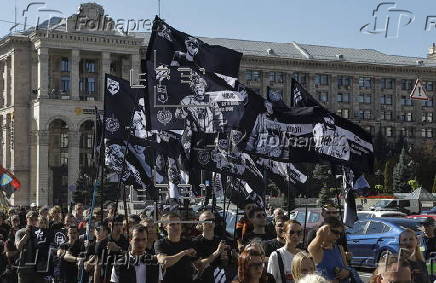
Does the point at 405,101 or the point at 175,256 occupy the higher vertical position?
the point at 405,101

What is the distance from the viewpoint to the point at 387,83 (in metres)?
107

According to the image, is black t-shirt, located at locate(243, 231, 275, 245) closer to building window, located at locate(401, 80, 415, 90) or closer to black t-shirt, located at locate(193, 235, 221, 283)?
black t-shirt, located at locate(193, 235, 221, 283)

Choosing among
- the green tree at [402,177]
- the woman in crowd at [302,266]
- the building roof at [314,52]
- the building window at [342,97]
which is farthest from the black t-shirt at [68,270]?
the building window at [342,97]

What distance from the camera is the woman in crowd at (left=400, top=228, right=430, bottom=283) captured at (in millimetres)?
7926

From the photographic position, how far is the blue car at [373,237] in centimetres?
1909

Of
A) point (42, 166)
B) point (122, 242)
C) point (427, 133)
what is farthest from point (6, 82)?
point (122, 242)

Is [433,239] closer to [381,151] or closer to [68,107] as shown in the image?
[68,107]

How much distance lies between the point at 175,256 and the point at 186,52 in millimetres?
3032

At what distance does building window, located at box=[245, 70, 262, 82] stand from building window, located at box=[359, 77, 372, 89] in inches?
533

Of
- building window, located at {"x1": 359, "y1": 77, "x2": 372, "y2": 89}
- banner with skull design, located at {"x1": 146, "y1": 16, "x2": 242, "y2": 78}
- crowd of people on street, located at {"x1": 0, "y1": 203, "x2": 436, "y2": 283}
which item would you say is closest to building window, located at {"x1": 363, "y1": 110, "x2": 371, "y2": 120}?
building window, located at {"x1": 359, "y1": 77, "x2": 372, "y2": 89}

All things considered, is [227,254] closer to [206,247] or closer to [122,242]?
[206,247]

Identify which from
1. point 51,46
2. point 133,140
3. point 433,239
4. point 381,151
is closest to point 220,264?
point 433,239

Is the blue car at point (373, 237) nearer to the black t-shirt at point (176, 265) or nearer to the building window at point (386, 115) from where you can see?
the black t-shirt at point (176, 265)

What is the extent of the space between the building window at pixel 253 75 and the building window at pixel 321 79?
23.7ft
